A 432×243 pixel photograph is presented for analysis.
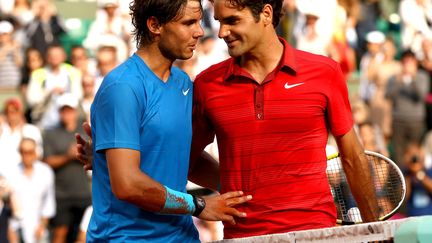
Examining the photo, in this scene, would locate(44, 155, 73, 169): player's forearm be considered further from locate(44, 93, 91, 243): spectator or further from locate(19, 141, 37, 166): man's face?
locate(19, 141, 37, 166): man's face

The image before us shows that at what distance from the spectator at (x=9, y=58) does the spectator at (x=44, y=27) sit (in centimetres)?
24

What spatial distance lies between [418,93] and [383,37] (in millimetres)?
1839

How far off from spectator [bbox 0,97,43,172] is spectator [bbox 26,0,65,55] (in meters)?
1.70

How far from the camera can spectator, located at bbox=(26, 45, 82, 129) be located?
45.6 feet

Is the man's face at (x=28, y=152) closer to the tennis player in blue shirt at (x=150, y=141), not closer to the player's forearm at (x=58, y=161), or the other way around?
the player's forearm at (x=58, y=161)

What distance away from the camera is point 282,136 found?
6.03 meters

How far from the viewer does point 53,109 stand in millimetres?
13570

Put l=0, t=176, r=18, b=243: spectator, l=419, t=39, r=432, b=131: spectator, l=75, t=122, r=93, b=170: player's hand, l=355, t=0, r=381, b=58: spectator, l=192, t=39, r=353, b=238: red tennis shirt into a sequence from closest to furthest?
l=192, t=39, r=353, b=238: red tennis shirt, l=75, t=122, r=93, b=170: player's hand, l=0, t=176, r=18, b=243: spectator, l=419, t=39, r=432, b=131: spectator, l=355, t=0, r=381, b=58: spectator

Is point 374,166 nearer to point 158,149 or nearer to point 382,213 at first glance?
point 382,213

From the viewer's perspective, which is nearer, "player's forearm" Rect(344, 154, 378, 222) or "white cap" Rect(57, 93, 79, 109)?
"player's forearm" Rect(344, 154, 378, 222)

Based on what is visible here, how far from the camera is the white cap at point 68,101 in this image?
1309 centimetres

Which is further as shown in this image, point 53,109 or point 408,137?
point 408,137

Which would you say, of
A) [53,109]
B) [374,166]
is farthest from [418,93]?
[374,166]

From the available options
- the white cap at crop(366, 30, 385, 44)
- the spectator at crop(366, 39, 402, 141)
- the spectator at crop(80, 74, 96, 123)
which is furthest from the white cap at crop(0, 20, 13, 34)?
the white cap at crop(366, 30, 385, 44)
